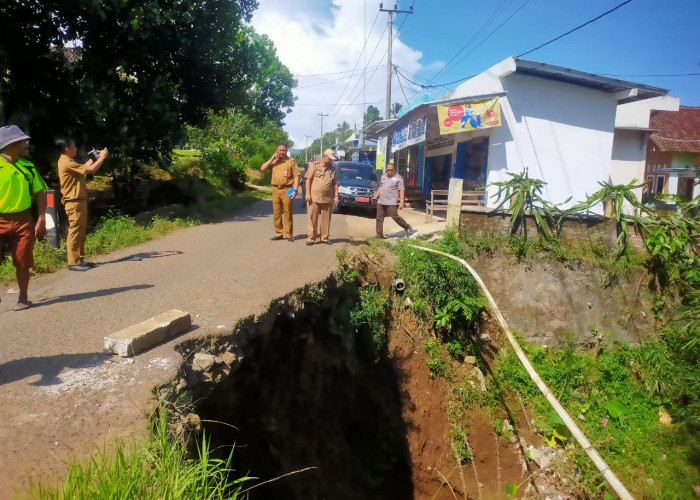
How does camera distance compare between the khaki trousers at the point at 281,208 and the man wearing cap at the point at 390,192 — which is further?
the man wearing cap at the point at 390,192

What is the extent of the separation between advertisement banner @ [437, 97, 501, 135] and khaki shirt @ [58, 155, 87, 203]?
28.3 feet

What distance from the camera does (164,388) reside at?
3.66 metres

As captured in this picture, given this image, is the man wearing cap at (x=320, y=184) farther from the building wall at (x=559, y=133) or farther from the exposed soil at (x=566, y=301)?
the building wall at (x=559, y=133)

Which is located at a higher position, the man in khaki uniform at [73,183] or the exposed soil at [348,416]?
the man in khaki uniform at [73,183]

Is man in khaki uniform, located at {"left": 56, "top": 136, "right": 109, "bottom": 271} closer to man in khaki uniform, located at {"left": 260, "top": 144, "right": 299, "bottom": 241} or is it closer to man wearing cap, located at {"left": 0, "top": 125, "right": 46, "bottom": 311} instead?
man wearing cap, located at {"left": 0, "top": 125, "right": 46, "bottom": 311}

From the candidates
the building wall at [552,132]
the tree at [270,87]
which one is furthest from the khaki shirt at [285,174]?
the tree at [270,87]

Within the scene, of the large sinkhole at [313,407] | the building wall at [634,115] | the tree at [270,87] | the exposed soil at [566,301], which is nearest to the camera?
the large sinkhole at [313,407]

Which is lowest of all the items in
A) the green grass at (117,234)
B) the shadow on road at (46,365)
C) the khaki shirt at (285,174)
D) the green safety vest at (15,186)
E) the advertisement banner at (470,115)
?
the shadow on road at (46,365)

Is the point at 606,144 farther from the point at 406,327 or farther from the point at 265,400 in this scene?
the point at 265,400

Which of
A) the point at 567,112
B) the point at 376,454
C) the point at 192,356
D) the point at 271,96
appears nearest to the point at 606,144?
the point at 567,112

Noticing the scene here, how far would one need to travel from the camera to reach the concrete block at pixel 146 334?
4.01 m

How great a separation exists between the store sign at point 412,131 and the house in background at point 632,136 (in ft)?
23.2

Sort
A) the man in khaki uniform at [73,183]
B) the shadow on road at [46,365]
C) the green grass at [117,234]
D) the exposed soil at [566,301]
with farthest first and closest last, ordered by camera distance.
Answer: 1. the exposed soil at [566,301]
2. the green grass at [117,234]
3. the man in khaki uniform at [73,183]
4. the shadow on road at [46,365]

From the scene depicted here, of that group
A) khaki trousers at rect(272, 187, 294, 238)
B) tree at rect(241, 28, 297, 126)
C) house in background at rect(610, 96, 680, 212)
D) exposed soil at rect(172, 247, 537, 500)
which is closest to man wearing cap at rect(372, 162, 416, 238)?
exposed soil at rect(172, 247, 537, 500)
